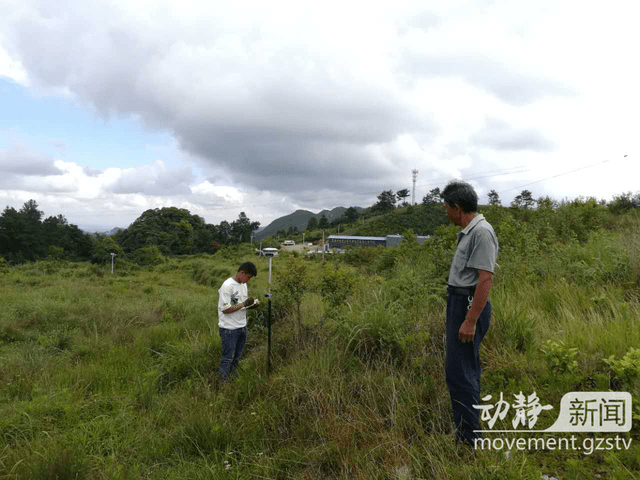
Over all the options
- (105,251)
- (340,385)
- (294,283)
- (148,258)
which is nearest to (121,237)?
(105,251)

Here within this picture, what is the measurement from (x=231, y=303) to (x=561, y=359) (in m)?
4.02

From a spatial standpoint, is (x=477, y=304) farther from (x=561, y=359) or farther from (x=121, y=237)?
(x=121, y=237)

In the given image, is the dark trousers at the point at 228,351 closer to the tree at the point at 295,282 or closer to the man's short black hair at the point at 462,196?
the tree at the point at 295,282

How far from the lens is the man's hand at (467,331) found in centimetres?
246

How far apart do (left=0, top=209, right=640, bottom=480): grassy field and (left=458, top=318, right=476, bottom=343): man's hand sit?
75 centimetres

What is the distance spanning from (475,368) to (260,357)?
3278 millimetres

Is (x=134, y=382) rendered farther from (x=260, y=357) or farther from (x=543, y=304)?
(x=543, y=304)

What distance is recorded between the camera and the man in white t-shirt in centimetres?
500

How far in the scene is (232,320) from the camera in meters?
5.08

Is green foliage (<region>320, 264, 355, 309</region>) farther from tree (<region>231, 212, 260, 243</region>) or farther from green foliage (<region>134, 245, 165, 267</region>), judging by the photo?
tree (<region>231, 212, 260, 243</region>)

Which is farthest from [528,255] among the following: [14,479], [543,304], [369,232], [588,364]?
[369,232]

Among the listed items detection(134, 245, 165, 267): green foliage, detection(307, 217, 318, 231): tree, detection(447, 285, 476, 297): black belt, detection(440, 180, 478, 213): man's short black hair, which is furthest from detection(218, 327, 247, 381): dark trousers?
detection(307, 217, 318, 231): tree

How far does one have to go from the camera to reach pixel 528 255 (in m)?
6.51

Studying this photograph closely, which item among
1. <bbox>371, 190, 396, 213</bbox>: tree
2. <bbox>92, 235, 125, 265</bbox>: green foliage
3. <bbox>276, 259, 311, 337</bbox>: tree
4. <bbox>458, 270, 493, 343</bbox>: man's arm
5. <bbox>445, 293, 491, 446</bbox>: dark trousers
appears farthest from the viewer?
<bbox>371, 190, 396, 213</bbox>: tree
